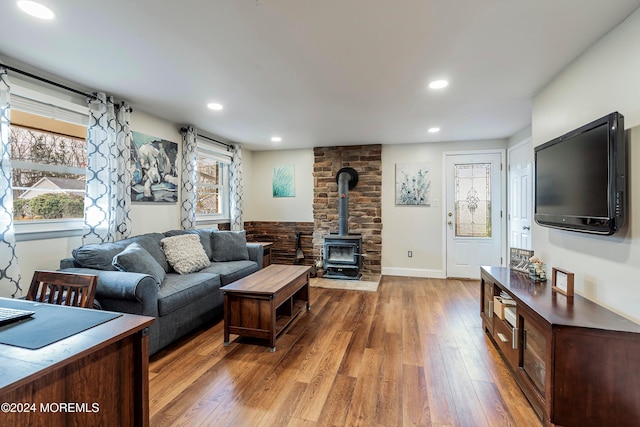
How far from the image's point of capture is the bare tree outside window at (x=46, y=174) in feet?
7.67

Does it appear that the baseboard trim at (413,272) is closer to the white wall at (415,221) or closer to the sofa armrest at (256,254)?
the white wall at (415,221)

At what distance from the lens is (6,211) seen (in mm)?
2072

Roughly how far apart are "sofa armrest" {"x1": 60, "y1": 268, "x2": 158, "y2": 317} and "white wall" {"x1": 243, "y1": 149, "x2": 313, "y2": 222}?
340cm

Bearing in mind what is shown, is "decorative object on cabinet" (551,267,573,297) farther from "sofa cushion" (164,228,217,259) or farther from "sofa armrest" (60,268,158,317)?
"sofa cushion" (164,228,217,259)

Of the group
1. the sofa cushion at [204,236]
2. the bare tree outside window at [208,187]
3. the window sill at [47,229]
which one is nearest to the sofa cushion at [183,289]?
the sofa cushion at [204,236]

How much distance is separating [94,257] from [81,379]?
1699 mm

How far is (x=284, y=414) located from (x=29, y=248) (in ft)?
7.79

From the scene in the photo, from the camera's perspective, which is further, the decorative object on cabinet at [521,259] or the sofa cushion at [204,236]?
the sofa cushion at [204,236]

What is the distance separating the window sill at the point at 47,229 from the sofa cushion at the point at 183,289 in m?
0.91

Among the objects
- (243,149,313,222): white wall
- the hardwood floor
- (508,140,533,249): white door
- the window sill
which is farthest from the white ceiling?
the hardwood floor

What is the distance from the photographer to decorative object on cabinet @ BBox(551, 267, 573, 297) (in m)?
1.89

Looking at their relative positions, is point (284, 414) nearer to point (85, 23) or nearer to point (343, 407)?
point (343, 407)

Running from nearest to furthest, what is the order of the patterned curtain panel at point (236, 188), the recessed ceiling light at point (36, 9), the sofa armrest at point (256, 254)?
the recessed ceiling light at point (36, 9), the sofa armrest at point (256, 254), the patterned curtain panel at point (236, 188)

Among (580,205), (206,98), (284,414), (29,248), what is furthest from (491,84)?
(29,248)
